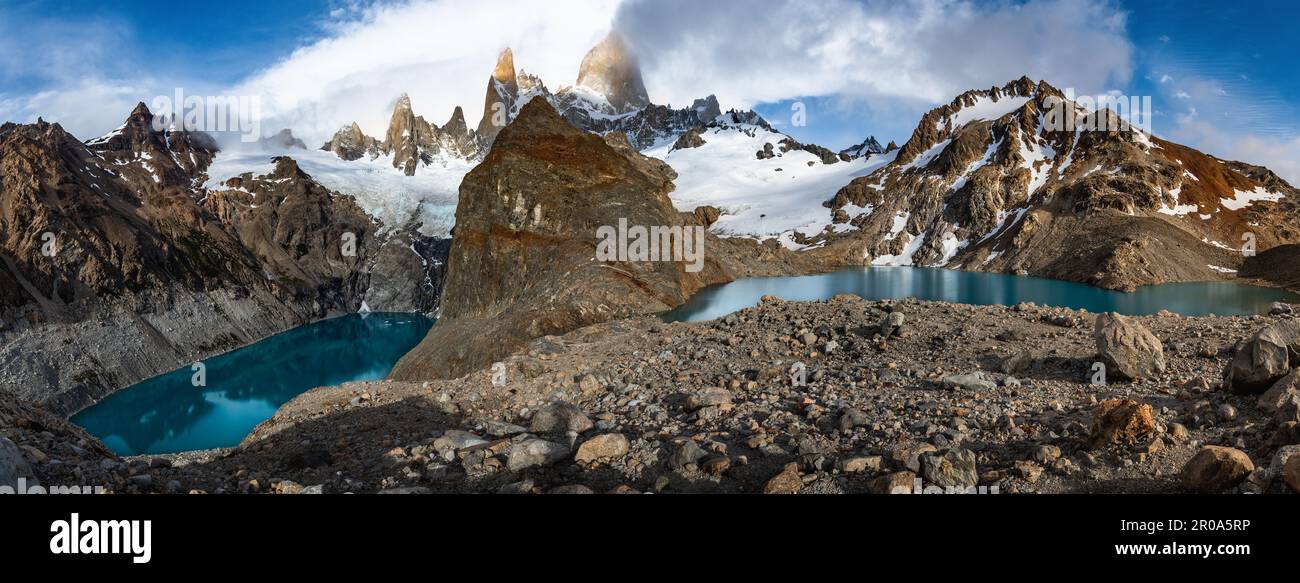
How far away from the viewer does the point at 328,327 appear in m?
147

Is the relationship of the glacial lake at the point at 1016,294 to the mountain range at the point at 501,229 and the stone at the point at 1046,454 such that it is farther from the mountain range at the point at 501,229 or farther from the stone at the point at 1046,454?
the stone at the point at 1046,454

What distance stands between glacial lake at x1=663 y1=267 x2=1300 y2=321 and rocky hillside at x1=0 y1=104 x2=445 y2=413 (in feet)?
284

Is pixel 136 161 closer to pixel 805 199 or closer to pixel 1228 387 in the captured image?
pixel 805 199

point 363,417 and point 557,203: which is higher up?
point 557,203

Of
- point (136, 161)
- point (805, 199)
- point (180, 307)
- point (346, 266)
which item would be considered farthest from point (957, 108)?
point (136, 161)

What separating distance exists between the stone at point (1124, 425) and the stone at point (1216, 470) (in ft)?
2.70

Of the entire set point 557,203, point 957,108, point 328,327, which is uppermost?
point 957,108

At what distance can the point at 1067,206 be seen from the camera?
113875 mm

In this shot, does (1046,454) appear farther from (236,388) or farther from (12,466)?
(236,388)

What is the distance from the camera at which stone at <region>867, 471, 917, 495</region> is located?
232 inches

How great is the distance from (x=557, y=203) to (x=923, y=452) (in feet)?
115
